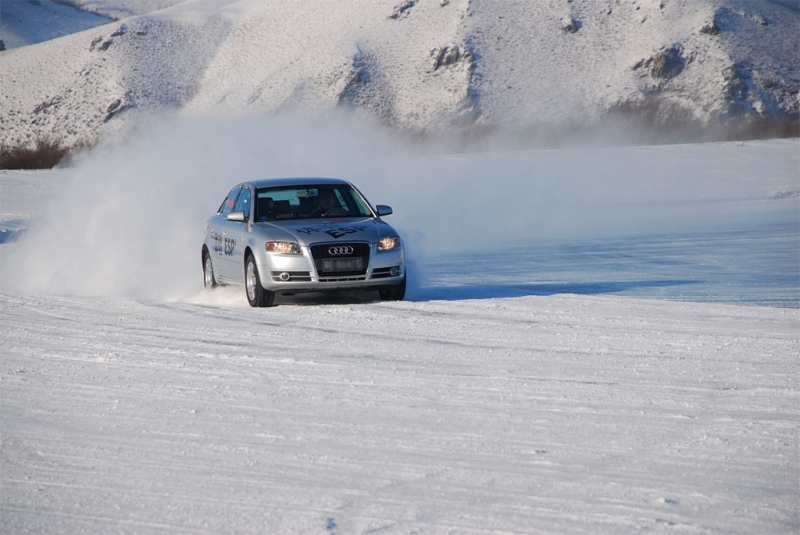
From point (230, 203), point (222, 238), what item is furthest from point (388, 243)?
point (230, 203)

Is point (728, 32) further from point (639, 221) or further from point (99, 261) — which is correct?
point (99, 261)

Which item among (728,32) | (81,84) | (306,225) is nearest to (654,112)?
(728,32)

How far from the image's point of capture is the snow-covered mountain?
80.2 m

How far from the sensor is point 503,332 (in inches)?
422

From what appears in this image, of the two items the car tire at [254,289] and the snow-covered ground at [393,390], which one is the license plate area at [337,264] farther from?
the car tire at [254,289]

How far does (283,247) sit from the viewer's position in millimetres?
12805

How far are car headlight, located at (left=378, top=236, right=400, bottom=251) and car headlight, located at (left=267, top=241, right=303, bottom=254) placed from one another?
3.03ft

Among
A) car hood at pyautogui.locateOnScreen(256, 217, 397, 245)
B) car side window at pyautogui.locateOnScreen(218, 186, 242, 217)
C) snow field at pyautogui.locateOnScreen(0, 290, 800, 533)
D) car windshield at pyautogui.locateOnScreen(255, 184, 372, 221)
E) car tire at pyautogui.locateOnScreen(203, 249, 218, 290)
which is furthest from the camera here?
car tire at pyautogui.locateOnScreen(203, 249, 218, 290)

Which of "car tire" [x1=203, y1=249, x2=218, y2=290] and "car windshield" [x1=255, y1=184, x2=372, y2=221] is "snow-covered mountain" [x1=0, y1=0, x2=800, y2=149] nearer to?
"car tire" [x1=203, y1=249, x2=218, y2=290]

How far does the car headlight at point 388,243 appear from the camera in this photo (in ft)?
42.4

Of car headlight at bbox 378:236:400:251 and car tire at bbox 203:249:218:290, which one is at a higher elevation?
car headlight at bbox 378:236:400:251

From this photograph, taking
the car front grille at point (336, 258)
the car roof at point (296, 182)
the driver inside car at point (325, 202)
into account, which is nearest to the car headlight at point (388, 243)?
the car front grille at point (336, 258)

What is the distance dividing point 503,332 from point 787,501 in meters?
5.53

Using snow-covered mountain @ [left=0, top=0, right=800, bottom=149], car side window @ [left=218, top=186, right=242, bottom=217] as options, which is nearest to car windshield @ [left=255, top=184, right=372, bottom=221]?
car side window @ [left=218, top=186, right=242, bottom=217]
